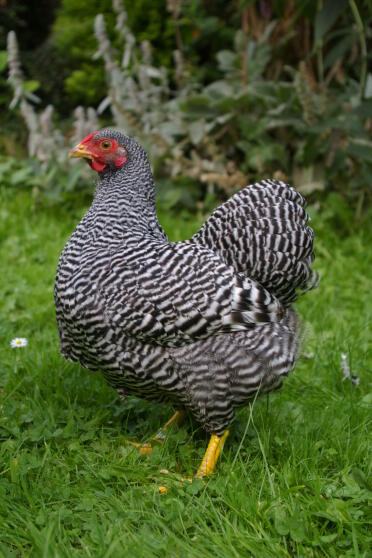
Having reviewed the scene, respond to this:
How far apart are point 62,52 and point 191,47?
5.75 ft

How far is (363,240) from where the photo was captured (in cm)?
555

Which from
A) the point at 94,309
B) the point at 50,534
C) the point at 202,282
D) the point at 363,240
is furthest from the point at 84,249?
the point at 363,240

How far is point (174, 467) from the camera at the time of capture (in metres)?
2.90

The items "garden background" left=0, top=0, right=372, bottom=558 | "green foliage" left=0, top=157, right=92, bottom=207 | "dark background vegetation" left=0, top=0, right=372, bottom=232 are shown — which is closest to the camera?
"garden background" left=0, top=0, right=372, bottom=558

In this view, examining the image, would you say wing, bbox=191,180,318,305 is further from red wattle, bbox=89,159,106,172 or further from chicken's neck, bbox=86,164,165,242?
red wattle, bbox=89,159,106,172

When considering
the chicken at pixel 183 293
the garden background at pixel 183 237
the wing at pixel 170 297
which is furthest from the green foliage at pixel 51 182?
the wing at pixel 170 297

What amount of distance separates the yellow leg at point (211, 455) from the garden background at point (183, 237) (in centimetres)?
6

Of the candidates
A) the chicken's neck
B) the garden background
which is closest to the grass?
the garden background

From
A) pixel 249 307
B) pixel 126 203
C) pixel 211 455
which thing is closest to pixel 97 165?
pixel 126 203

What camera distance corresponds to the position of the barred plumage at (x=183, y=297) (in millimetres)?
2656

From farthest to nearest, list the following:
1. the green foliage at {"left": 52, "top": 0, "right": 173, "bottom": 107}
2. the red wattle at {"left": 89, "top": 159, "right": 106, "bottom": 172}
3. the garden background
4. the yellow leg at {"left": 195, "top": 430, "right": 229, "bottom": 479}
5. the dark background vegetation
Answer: the green foliage at {"left": 52, "top": 0, "right": 173, "bottom": 107}
the dark background vegetation
the red wattle at {"left": 89, "top": 159, "right": 106, "bottom": 172}
the yellow leg at {"left": 195, "top": 430, "right": 229, "bottom": 479}
the garden background

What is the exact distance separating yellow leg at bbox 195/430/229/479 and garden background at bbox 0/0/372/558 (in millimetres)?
55

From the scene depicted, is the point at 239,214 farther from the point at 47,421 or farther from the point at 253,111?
the point at 253,111

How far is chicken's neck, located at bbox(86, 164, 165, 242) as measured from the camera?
2900mm
